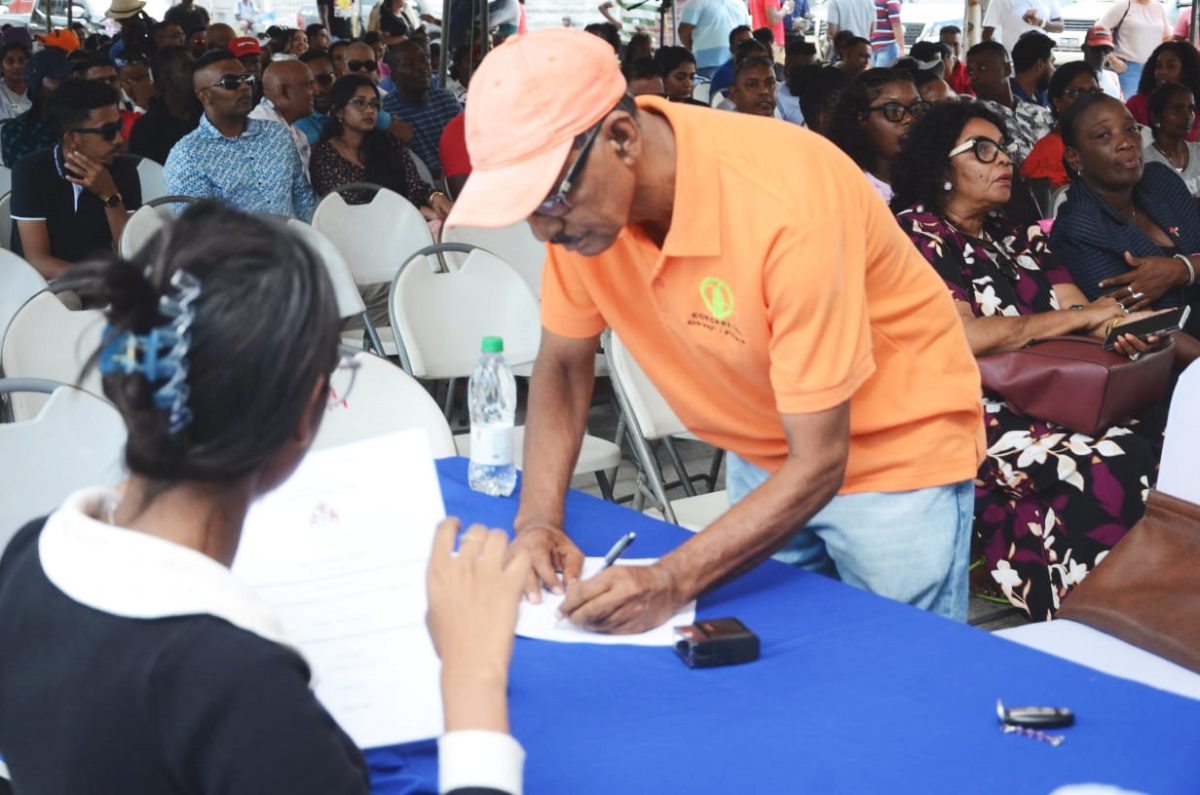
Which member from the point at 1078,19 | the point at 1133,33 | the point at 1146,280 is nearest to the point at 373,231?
the point at 1146,280

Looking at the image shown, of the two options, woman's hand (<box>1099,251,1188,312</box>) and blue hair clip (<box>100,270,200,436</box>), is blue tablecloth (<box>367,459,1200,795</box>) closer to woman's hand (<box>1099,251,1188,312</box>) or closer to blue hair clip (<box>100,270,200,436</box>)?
blue hair clip (<box>100,270,200,436</box>)

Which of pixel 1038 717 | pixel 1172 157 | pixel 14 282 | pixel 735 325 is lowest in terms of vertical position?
pixel 1172 157

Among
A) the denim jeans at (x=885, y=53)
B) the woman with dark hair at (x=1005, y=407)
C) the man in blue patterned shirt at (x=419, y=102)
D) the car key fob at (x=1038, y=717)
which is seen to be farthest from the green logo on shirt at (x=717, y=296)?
the denim jeans at (x=885, y=53)

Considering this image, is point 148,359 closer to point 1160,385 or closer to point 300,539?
point 300,539

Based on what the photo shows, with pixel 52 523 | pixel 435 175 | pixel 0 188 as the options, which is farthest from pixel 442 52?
pixel 52 523

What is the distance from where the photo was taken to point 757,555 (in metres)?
1.67

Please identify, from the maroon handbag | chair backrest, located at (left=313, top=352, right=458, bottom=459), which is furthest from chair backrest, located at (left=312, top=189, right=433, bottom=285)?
the maroon handbag

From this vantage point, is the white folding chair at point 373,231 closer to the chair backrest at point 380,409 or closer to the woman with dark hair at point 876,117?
the woman with dark hair at point 876,117

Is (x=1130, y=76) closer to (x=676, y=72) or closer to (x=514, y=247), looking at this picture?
(x=676, y=72)

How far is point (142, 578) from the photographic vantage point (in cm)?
96

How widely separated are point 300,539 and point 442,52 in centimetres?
665

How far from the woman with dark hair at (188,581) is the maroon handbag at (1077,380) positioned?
93.8 inches

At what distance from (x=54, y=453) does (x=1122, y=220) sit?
3125 mm

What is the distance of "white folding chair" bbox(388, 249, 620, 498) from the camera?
3512 mm
